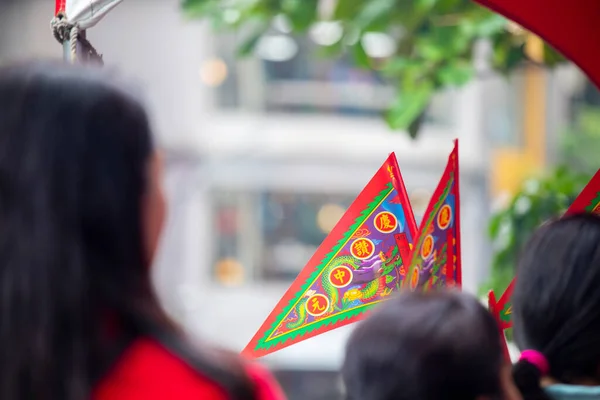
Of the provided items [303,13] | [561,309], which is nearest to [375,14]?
[303,13]

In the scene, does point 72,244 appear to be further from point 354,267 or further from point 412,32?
point 412,32

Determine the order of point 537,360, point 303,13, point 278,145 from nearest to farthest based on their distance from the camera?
point 537,360, point 303,13, point 278,145

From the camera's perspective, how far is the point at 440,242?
5.99ft

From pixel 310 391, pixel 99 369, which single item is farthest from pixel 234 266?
pixel 99 369

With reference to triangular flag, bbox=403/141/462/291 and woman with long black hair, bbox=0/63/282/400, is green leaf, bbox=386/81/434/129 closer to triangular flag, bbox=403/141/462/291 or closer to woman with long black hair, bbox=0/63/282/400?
triangular flag, bbox=403/141/462/291

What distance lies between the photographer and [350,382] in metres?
1.40

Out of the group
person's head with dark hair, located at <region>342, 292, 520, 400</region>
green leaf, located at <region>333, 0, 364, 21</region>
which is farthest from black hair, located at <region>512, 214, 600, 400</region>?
green leaf, located at <region>333, 0, 364, 21</region>

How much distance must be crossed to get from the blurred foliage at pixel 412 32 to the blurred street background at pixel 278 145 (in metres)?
8.92

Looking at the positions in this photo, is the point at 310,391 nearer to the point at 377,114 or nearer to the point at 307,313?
the point at 377,114

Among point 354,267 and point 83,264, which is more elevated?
point 83,264

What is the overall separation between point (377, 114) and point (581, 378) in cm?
1260

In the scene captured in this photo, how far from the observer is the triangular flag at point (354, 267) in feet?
6.42

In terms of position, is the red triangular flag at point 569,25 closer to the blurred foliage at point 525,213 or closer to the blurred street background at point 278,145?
the blurred foliage at point 525,213

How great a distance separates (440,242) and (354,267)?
0.25 m
